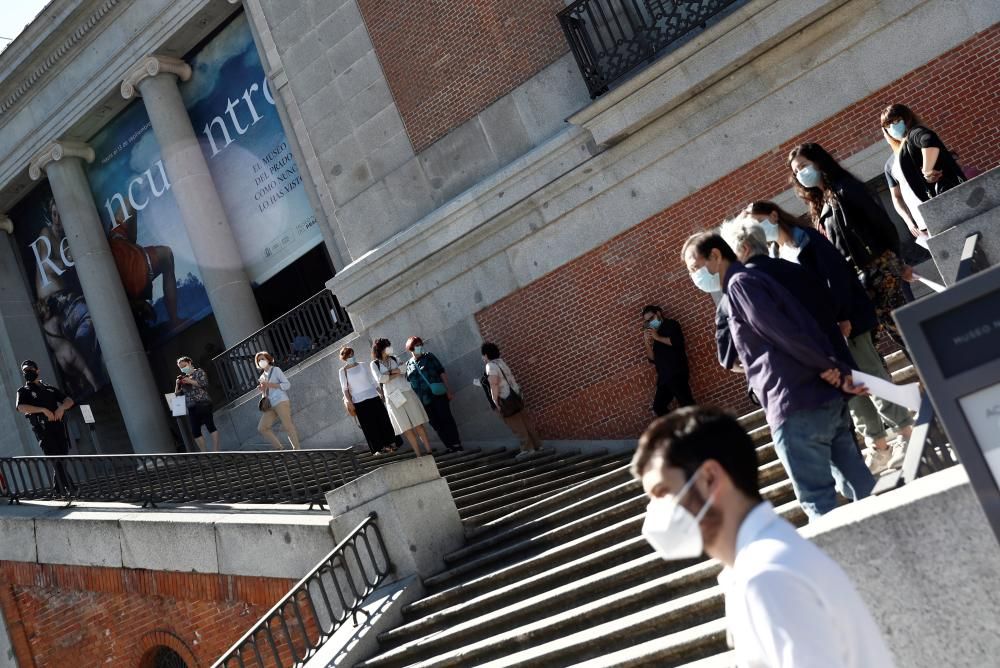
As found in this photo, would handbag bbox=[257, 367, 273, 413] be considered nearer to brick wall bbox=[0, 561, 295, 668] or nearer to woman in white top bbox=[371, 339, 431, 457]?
woman in white top bbox=[371, 339, 431, 457]

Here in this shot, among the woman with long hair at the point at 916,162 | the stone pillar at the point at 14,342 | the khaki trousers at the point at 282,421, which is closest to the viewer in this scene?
the woman with long hair at the point at 916,162

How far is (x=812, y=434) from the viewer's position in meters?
5.33

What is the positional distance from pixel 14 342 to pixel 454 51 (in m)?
13.7

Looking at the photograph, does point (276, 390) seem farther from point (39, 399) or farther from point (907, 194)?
point (907, 194)

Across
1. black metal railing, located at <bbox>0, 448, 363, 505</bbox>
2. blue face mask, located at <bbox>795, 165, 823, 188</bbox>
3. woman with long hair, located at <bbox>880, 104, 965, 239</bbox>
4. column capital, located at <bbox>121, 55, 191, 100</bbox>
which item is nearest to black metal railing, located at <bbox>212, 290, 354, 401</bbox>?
black metal railing, located at <bbox>0, 448, 363, 505</bbox>

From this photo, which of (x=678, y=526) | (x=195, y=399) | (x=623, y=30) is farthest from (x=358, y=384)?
(x=678, y=526)

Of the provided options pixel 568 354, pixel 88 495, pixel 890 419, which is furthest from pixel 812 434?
pixel 88 495

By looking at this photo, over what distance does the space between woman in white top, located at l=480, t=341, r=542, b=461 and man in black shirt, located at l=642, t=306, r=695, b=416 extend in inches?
66.2

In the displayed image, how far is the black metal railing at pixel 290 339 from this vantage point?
58.1ft

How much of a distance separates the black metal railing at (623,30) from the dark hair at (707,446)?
11.6 metres

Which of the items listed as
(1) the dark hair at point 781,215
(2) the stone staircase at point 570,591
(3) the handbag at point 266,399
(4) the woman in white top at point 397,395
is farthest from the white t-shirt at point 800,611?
(3) the handbag at point 266,399

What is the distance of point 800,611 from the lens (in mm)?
2217

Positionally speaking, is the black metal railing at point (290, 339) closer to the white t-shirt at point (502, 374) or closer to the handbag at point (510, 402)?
the white t-shirt at point (502, 374)

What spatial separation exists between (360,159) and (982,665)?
A: 14453mm
